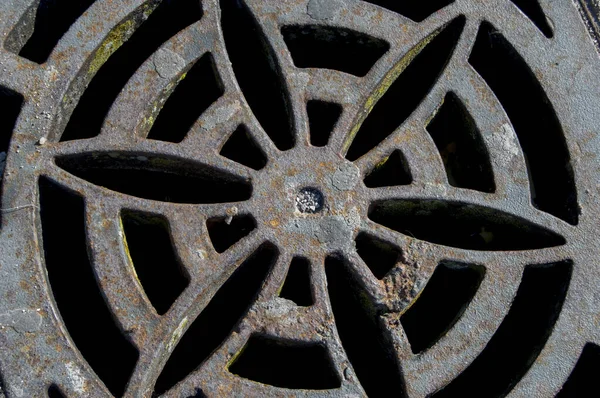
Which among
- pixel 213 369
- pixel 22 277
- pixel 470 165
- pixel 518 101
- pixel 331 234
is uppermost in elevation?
pixel 518 101

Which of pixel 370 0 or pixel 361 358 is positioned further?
pixel 370 0

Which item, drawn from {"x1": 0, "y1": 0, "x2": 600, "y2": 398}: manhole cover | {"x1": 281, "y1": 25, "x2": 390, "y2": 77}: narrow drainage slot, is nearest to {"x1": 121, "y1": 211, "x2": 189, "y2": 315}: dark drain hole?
{"x1": 0, "y1": 0, "x2": 600, "y2": 398}: manhole cover

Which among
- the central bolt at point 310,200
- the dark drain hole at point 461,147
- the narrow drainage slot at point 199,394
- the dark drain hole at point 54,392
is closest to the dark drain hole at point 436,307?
the dark drain hole at point 461,147

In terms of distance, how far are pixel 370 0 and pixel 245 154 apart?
0.55 meters

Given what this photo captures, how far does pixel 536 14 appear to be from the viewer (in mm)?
2010

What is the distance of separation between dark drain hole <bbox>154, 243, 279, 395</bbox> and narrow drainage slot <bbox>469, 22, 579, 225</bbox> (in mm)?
742

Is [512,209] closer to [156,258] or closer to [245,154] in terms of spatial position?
[245,154]

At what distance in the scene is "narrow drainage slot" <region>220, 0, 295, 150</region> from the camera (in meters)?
1.98

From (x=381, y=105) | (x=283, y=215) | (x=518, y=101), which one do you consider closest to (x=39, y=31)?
(x=283, y=215)

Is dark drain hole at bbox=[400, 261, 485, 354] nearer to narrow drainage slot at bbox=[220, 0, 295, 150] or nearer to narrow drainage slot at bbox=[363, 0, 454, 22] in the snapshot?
narrow drainage slot at bbox=[220, 0, 295, 150]

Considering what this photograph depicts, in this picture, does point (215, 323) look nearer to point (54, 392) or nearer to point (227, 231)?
point (227, 231)

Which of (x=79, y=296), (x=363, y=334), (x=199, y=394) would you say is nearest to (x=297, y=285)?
(x=363, y=334)

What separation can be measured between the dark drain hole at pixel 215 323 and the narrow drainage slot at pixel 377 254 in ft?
0.84

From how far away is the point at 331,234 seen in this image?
180 centimetres
